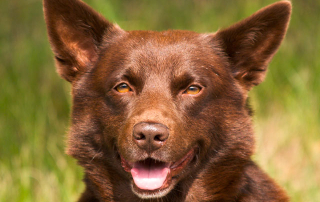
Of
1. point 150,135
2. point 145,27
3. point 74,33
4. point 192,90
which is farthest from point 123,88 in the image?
point 145,27

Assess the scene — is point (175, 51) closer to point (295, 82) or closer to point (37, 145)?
point (37, 145)

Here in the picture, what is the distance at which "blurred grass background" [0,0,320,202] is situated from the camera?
4.89 metres

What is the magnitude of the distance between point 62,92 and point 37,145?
1.53 metres

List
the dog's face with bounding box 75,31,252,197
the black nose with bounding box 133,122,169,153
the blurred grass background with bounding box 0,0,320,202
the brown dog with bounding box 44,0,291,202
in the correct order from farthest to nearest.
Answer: the blurred grass background with bounding box 0,0,320,202 → the brown dog with bounding box 44,0,291,202 → the dog's face with bounding box 75,31,252,197 → the black nose with bounding box 133,122,169,153

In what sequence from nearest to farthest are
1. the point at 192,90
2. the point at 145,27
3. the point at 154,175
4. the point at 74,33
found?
the point at 154,175 → the point at 192,90 → the point at 74,33 → the point at 145,27

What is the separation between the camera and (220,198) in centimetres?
375

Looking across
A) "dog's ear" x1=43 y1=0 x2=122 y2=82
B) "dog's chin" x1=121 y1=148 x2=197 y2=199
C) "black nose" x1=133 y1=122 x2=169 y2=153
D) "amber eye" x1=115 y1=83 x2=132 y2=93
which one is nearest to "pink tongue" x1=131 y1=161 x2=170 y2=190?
"dog's chin" x1=121 y1=148 x2=197 y2=199

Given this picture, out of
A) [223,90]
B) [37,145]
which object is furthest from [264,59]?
[37,145]

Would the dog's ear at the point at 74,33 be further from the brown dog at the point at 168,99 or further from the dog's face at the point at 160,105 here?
the dog's face at the point at 160,105

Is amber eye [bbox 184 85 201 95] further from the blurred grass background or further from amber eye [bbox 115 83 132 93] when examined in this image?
the blurred grass background

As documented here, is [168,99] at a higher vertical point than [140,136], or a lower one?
higher

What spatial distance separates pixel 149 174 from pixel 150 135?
1.20 ft

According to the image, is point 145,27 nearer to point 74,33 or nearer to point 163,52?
point 74,33

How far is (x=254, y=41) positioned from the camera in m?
3.90
